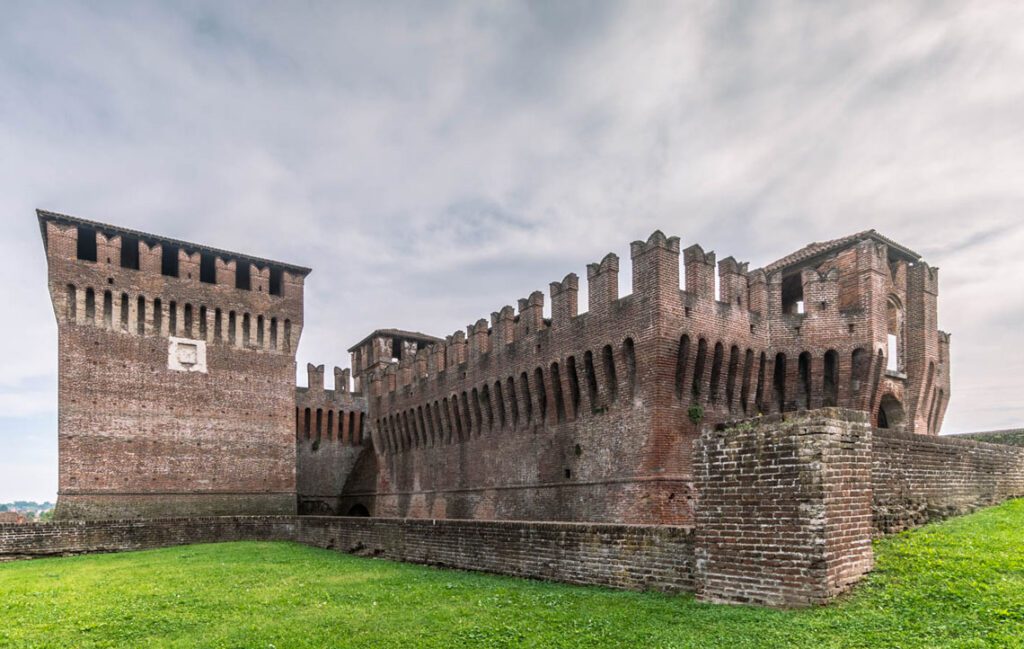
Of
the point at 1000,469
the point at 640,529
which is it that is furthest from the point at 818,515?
the point at 1000,469

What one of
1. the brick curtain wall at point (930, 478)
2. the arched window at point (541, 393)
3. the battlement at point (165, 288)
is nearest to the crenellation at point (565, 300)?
the arched window at point (541, 393)

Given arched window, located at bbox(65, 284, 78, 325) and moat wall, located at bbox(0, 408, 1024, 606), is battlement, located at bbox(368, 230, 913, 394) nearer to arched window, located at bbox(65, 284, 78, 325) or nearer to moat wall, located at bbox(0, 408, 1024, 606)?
moat wall, located at bbox(0, 408, 1024, 606)

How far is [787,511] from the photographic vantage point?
28.3 ft

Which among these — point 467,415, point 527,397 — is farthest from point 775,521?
point 467,415

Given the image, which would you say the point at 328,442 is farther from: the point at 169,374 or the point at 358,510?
the point at 169,374

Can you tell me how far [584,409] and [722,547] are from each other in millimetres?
12804

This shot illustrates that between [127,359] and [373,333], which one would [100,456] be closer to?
[127,359]

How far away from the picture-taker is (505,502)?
2583 centimetres

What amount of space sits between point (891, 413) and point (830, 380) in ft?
10.4

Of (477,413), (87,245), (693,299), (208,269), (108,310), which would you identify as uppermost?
(87,245)

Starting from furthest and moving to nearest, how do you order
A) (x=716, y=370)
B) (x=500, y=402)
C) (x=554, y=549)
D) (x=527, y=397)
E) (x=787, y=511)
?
(x=500, y=402)
(x=527, y=397)
(x=716, y=370)
(x=554, y=549)
(x=787, y=511)

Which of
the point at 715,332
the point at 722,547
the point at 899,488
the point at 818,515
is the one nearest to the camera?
the point at 818,515

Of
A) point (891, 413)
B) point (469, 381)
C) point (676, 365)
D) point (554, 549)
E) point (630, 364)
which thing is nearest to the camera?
point (554, 549)

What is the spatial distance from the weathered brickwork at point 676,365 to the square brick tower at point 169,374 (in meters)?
13.7
